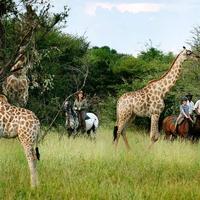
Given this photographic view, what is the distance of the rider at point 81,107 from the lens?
1841 cm

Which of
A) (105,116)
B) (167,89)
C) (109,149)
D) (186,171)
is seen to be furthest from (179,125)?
(105,116)

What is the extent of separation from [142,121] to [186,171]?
42.0ft

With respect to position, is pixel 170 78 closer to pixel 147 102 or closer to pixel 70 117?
pixel 147 102

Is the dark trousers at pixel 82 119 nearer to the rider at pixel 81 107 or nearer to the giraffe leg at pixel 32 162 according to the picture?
the rider at pixel 81 107

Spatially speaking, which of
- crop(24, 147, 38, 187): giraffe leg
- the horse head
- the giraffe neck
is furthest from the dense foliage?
crop(24, 147, 38, 187): giraffe leg

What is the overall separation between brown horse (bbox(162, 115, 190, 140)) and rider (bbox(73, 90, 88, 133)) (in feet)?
7.42

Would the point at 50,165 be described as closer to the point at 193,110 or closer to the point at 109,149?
the point at 109,149

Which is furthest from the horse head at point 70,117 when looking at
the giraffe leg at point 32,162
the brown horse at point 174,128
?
the giraffe leg at point 32,162

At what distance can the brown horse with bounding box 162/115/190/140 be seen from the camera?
18.1m

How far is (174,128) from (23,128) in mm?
9117

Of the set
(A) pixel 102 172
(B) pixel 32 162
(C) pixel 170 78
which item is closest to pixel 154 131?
(C) pixel 170 78

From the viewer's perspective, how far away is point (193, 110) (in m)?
17.8

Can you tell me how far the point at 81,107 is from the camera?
18.6 metres

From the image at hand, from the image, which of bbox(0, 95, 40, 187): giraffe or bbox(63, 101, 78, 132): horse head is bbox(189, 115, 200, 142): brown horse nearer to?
bbox(63, 101, 78, 132): horse head
